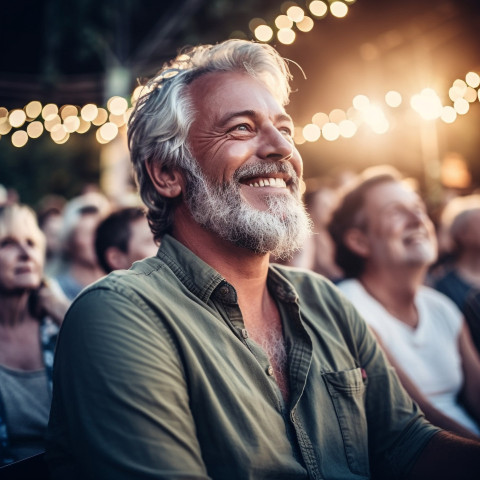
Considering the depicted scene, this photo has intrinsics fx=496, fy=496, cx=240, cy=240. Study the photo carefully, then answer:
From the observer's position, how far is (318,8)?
6891mm

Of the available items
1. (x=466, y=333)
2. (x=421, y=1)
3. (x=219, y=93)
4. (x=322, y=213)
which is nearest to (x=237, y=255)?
(x=219, y=93)

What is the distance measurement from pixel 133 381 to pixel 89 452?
21cm

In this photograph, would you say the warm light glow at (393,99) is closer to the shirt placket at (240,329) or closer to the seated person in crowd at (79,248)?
the seated person in crowd at (79,248)

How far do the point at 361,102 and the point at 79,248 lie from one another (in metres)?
5.80

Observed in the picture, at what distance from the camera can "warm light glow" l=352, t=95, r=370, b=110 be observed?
28.0 feet

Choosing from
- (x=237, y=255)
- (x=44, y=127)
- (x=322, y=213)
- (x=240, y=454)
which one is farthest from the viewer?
(x=44, y=127)

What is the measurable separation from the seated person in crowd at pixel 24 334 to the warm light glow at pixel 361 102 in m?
Answer: 6.58

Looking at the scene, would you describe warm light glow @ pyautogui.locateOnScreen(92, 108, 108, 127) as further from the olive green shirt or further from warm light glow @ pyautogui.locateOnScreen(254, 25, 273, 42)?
the olive green shirt

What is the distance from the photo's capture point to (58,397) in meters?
1.48

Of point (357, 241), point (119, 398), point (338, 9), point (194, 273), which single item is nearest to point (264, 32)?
point (338, 9)

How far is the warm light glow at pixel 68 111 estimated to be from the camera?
331 inches

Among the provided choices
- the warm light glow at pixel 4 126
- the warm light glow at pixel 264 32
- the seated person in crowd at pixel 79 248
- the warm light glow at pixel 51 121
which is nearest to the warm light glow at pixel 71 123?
the warm light glow at pixel 51 121

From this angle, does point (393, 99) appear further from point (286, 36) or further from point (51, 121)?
point (51, 121)

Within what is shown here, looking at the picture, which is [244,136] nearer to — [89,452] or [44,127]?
[89,452]
